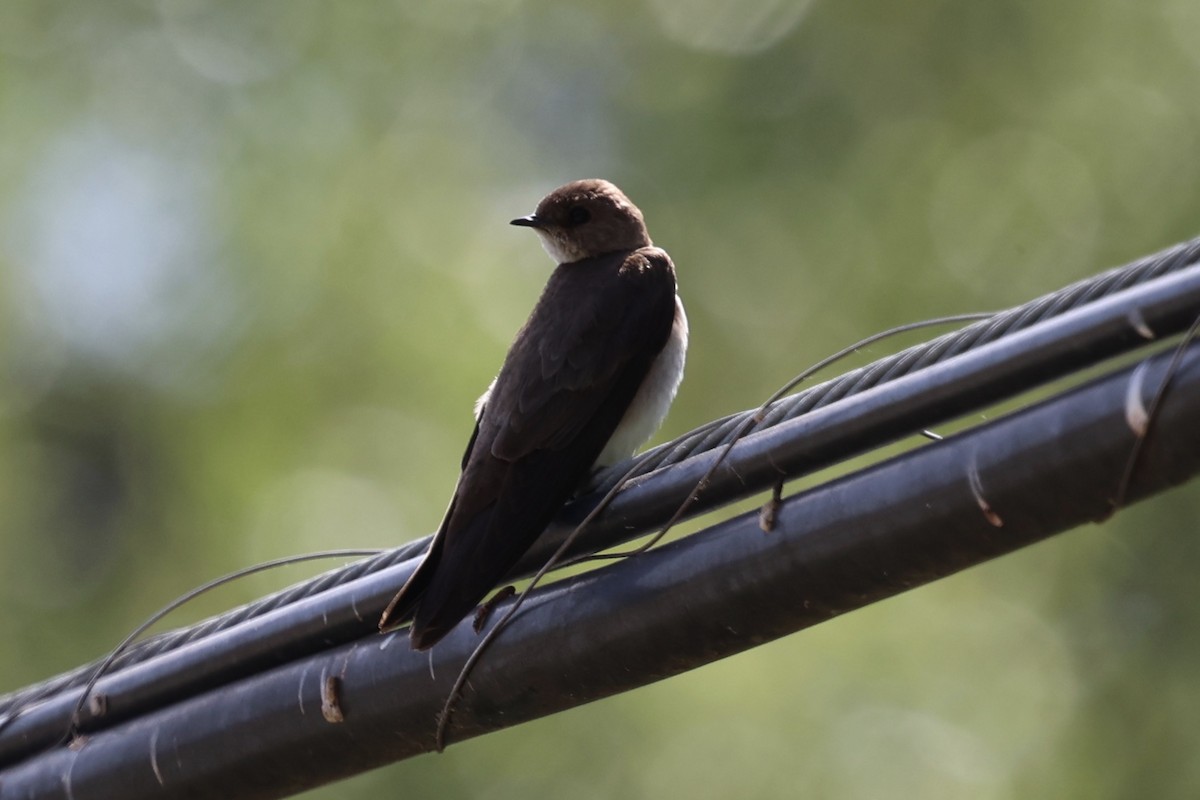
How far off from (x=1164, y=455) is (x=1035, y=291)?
34.5 feet

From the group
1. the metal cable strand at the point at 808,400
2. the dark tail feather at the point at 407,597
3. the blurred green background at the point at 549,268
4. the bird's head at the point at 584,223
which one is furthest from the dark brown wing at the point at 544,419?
the blurred green background at the point at 549,268

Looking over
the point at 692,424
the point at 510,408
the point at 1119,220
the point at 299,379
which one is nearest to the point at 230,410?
the point at 299,379

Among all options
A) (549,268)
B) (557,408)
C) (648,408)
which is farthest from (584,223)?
(549,268)

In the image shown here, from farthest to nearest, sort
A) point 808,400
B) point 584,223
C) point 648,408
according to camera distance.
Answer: point 584,223
point 648,408
point 808,400

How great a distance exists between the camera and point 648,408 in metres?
5.55

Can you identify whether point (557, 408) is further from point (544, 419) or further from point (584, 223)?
point (584, 223)

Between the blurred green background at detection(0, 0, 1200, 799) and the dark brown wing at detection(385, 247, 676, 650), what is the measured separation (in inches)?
181

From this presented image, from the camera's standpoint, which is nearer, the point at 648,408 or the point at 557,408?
the point at 557,408

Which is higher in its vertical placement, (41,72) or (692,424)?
(41,72)

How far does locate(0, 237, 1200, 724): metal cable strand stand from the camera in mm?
2930

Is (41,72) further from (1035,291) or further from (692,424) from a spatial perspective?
(1035,291)

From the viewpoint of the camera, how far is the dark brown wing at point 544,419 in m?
4.06

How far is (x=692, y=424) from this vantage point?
41.7ft

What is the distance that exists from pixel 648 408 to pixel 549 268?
30.9ft
